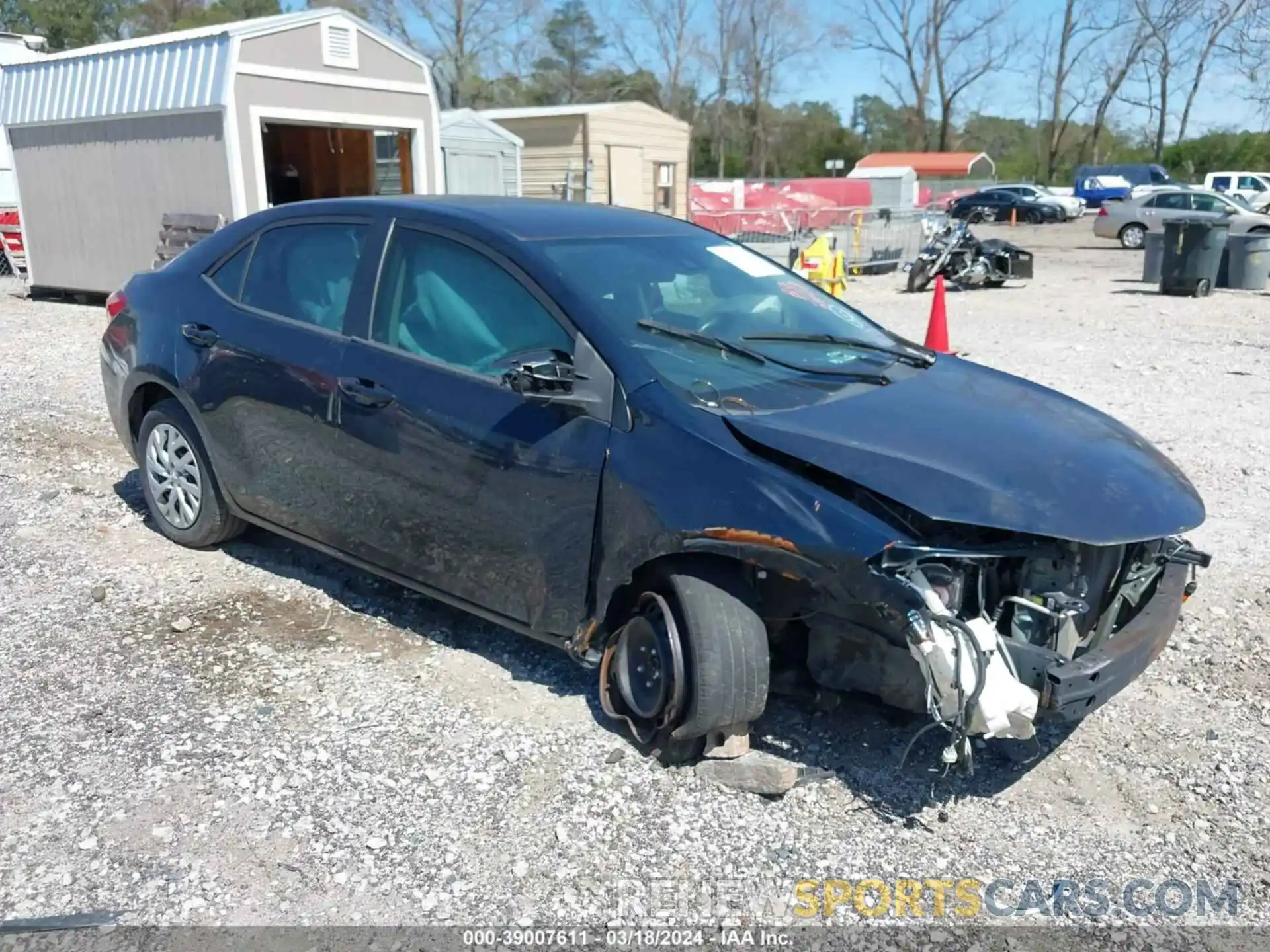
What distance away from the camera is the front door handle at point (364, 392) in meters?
3.98

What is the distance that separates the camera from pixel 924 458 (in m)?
3.13

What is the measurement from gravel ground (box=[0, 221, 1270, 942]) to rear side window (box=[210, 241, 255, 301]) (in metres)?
1.31

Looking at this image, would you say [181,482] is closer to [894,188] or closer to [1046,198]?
[894,188]

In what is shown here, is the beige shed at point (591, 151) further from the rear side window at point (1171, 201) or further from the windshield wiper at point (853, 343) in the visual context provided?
the windshield wiper at point (853, 343)

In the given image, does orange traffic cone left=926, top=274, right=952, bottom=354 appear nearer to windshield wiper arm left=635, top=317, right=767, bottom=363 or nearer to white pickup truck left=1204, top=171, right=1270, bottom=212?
windshield wiper arm left=635, top=317, right=767, bottom=363

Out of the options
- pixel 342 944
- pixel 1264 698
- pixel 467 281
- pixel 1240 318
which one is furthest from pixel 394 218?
pixel 1240 318

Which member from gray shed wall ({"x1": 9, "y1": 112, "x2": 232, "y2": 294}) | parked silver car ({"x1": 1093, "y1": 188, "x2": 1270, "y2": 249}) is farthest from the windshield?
parked silver car ({"x1": 1093, "y1": 188, "x2": 1270, "y2": 249})

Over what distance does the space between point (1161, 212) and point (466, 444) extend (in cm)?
2805

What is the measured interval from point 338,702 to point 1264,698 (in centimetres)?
338

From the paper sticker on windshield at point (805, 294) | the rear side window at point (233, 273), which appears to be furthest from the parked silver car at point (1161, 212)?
the rear side window at point (233, 273)

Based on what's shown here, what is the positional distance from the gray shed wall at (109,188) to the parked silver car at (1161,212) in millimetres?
21094

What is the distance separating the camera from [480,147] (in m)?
20.0

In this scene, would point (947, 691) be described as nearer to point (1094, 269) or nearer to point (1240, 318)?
point (1240, 318)

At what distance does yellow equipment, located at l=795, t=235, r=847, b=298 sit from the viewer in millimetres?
15547
